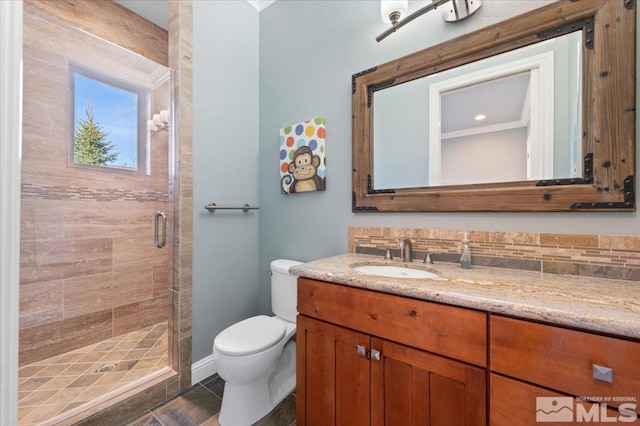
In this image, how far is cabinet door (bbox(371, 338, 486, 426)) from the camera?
2.57ft

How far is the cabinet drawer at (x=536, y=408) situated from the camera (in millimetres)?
624

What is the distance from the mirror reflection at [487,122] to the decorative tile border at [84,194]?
172 centimetres

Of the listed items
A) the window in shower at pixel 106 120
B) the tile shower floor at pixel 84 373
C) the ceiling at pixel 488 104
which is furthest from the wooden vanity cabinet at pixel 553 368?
Answer: the window in shower at pixel 106 120

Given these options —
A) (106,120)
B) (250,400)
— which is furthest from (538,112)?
(106,120)

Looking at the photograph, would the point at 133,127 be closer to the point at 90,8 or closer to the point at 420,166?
the point at 90,8

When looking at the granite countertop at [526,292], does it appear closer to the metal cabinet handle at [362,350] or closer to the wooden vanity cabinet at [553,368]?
the wooden vanity cabinet at [553,368]

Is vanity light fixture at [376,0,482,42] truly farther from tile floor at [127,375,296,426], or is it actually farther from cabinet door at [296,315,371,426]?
tile floor at [127,375,296,426]

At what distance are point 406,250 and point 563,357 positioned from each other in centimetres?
75

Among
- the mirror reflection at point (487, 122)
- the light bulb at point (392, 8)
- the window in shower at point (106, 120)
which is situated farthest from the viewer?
the window in shower at point (106, 120)

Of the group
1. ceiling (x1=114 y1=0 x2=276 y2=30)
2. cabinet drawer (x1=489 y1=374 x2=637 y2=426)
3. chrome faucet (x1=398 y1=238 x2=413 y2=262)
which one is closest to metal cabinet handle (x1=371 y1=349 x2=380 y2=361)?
cabinet drawer (x1=489 y1=374 x2=637 y2=426)

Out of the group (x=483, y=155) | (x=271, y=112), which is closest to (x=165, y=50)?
(x=271, y=112)

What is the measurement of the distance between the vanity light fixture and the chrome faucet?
1.10m

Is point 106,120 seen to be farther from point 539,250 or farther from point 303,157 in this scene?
point 539,250

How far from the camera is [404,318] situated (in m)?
0.90
